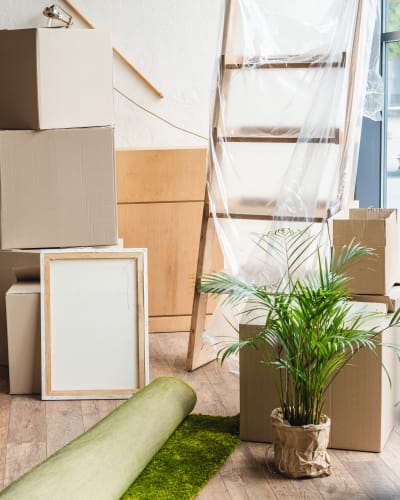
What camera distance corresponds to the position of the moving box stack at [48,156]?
3229mm

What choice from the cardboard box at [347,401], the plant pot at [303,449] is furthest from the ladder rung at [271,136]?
the plant pot at [303,449]

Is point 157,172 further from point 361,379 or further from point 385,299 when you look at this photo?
point 361,379

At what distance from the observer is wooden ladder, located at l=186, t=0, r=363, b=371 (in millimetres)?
3201

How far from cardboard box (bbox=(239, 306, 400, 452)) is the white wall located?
1970mm

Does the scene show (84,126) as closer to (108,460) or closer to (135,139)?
(135,139)

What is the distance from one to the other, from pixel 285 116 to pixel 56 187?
985 mm

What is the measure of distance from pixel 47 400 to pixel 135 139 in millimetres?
1690

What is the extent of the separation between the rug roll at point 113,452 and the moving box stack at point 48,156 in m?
0.70

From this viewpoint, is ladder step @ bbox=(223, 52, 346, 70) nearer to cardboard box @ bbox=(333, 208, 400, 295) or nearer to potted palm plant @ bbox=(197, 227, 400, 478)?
cardboard box @ bbox=(333, 208, 400, 295)

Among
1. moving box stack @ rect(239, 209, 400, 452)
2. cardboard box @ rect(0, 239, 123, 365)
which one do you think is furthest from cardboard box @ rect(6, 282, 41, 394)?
moving box stack @ rect(239, 209, 400, 452)

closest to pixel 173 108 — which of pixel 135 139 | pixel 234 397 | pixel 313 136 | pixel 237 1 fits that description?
pixel 135 139

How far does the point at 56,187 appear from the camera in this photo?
10.8 ft

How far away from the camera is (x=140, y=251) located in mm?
3240

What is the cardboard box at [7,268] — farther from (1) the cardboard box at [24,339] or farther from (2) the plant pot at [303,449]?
(2) the plant pot at [303,449]
